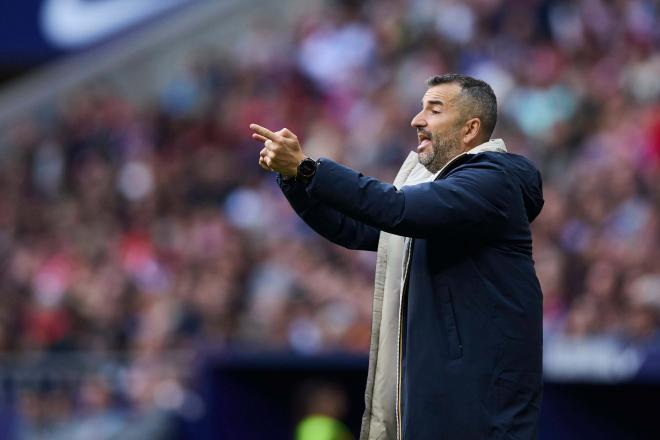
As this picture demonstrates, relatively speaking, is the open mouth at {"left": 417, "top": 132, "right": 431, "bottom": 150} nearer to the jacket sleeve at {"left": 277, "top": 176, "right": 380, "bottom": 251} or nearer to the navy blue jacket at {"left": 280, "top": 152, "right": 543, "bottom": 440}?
the navy blue jacket at {"left": 280, "top": 152, "right": 543, "bottom": 440}

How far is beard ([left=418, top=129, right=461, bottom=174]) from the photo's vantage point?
14.0ft

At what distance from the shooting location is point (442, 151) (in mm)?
4281

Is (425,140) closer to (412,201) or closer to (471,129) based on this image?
(471,129)

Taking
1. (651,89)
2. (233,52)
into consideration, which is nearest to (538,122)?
(651,89)

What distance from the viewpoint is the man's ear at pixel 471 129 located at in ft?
14.1

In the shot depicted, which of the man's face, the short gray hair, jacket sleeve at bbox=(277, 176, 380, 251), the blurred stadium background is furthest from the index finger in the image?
the blurred stadium background

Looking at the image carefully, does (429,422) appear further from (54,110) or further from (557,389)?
(54,110)

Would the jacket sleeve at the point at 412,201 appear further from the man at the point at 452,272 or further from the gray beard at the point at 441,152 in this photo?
the gray beard at the point at 441,152

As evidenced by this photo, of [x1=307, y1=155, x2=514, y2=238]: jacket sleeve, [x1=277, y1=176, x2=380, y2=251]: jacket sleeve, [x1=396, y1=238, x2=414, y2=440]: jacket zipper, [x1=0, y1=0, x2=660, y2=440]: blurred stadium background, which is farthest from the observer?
[x1=0, y1=0, x2=660, y2=440]: blurred stadium background

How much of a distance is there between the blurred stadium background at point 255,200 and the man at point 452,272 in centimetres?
312

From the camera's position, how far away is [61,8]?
1579 centimetres

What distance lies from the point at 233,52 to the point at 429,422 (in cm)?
1311

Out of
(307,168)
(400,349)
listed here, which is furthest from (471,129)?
(400,349)

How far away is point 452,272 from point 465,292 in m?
0.08
